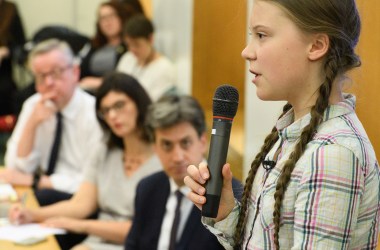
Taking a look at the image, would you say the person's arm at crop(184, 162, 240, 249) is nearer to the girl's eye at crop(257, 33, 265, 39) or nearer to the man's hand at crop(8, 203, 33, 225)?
the girl's eye at crop(257, 33, 265, 39)

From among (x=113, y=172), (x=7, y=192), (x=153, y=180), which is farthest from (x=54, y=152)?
(x=153, y=180)

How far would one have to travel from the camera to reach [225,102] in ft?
4.14

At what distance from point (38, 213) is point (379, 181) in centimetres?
235

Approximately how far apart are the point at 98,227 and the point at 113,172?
0.29m

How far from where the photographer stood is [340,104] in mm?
1183

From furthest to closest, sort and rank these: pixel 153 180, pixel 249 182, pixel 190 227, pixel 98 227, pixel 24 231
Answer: pixel 98 227
pixel 24 231
pixel 153 180
pixel 190 227
pixel 249 182

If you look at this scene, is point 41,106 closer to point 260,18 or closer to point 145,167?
point 145,167

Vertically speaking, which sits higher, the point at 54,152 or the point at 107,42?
the point at 107,42

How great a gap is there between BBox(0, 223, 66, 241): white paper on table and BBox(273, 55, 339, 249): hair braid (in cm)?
184

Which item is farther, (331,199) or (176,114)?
(176,114)

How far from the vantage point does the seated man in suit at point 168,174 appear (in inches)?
106

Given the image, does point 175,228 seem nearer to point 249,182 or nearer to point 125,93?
point 125,93

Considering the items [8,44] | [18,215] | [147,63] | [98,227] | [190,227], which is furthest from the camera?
[8,44]

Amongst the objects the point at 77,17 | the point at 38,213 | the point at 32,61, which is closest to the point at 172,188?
the point at 38,213
